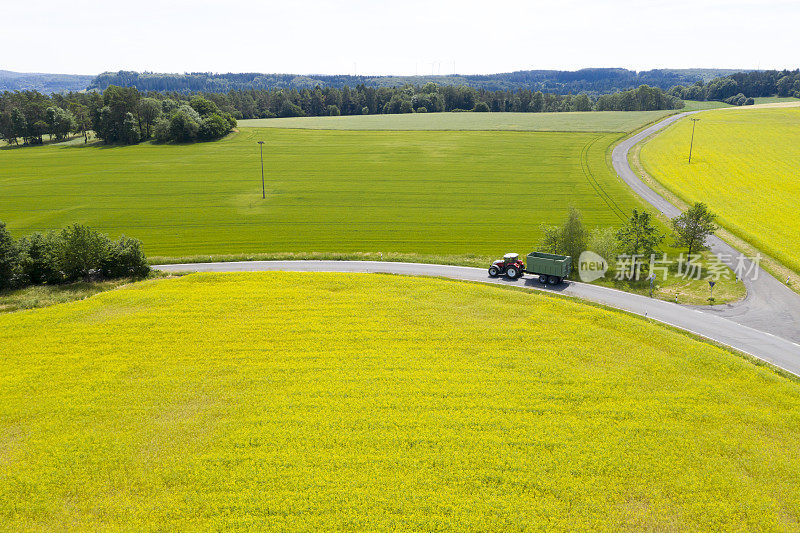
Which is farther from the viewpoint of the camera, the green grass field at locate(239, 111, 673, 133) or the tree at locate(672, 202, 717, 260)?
the green grass field at locate(239, 111, 673, 133)

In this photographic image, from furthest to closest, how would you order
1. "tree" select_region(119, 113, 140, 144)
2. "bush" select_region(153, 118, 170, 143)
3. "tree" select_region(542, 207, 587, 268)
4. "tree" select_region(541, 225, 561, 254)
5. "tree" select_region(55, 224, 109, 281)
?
"tree" select_region(119, 113, 140, 144) → "bush" select_region(153, 118, 170, 143) → "tree" select_region(541, 225, 561, 254) → "tree" select_region(542, 207, 587, 268) → "tree" select_region(55, 224, 109, 281)

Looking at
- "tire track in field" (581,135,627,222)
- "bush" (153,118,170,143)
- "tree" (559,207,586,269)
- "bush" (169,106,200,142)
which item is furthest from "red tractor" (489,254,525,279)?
"bush" (153,118,170,143)

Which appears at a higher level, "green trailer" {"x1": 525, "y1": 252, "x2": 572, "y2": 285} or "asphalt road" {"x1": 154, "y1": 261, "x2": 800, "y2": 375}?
"green trailer" {"x1": 525, "y1": 252, "x2": 572, "y2": 285}

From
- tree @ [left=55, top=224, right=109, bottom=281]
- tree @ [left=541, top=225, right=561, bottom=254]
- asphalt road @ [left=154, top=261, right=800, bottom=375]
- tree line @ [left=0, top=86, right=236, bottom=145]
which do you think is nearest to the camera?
asphalt road @ [left=154, top=261, right=800, bottom=375]

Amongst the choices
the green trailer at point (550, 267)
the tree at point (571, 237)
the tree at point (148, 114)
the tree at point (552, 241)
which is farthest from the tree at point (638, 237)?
the tree at point (148, 114)

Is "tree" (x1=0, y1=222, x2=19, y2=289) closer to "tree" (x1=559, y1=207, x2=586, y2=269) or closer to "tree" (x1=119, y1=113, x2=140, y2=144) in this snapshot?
"tree" (x1=559, y1=207, x2=586, y2=269)

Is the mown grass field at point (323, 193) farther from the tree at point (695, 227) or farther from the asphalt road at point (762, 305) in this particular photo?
the asphalt road at point (762, 305)
